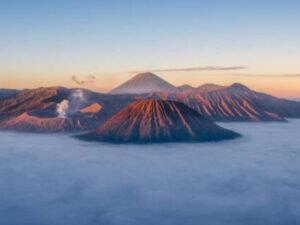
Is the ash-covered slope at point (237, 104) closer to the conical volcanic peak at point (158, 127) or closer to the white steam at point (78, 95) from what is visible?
the white steam at point (78, 95)

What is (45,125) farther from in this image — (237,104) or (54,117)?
(237,104)

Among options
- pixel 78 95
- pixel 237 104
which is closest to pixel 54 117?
pixel 78 95

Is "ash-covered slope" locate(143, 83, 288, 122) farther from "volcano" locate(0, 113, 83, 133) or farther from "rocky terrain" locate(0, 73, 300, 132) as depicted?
"volcano" locate(0, 113, 83, 133)

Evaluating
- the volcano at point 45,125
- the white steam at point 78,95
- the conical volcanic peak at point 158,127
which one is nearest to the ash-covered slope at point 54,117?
the volcano at point 45,125

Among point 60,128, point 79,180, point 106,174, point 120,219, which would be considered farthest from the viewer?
point 60,128

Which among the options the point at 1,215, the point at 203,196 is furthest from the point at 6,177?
the point at 203,196

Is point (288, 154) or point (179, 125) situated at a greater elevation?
point (179, 125)

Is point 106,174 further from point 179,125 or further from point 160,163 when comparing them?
point 179,125

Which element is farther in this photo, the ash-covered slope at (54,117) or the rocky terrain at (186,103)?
the rocky terrain at (186,103)

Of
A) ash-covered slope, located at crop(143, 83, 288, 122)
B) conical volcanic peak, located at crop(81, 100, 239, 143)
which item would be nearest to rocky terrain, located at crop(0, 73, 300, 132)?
ash-covered slope, located at crop(143, 83, 288, 122)
